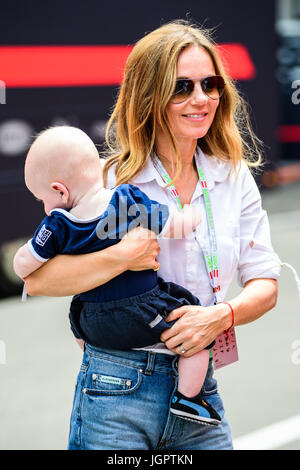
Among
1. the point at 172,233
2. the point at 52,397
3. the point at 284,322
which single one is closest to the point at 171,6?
the point at 284,322

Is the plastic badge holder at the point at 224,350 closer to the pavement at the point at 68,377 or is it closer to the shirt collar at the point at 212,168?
the shirt collar at the point at 212,168

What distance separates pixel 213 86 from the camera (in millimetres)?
2430

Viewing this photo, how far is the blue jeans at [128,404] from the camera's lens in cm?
236

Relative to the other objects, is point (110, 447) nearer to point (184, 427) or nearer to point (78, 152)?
point (184, 427)

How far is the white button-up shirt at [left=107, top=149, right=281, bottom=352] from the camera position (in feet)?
7.97

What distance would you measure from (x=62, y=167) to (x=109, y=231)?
0.23 meters

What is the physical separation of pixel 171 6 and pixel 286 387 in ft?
15.7

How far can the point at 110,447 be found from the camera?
2.36m

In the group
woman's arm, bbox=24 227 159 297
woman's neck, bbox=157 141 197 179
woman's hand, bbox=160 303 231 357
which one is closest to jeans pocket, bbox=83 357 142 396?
woman's hand, bbox=160 303 231 357

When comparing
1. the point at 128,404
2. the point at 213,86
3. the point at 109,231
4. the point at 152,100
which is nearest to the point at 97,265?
the point at 109,231

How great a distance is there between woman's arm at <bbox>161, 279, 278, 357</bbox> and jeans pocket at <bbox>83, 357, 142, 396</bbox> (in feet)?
0.47

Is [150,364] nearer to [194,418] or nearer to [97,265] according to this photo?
[194,418]

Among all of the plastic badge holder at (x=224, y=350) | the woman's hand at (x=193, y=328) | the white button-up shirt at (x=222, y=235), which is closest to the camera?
the woman's hand at (x=193, y=328)

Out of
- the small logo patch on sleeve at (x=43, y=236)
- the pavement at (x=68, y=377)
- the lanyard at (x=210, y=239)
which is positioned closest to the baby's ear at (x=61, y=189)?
the small logo patch on sleeve at (x=43, y=236)
